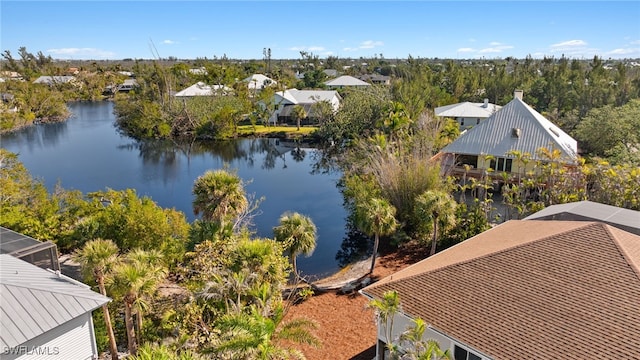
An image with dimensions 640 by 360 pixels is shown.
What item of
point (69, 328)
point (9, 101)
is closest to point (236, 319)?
point (69, 328)

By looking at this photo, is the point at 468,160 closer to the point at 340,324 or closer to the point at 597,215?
the point at 597,215

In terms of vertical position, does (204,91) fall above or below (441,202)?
above

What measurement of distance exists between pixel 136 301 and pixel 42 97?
283ft

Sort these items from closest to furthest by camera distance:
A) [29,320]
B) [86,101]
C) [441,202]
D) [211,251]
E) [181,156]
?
[29,320] < [211,251] < [441,202] < [181,156] < [86,101]

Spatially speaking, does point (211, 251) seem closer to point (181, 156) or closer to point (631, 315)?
point (631, 315)

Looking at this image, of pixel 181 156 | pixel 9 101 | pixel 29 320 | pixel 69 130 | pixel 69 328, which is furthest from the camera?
pixel 9 101

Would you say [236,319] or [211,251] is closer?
[236,319]

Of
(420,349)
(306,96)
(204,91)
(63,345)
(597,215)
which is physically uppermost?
(204,91)

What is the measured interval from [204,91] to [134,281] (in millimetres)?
71084

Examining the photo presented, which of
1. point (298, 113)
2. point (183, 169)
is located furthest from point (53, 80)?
point (183, 169)

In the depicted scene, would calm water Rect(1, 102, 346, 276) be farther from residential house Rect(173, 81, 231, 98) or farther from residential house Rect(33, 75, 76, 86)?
residential house Rect(33, 75, 76, 86)

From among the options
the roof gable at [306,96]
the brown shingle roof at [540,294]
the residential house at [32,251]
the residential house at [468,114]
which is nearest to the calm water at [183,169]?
the brown shingle roof at [540,294]

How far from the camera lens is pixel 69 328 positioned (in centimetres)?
1310

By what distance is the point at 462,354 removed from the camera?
12.0 meters
